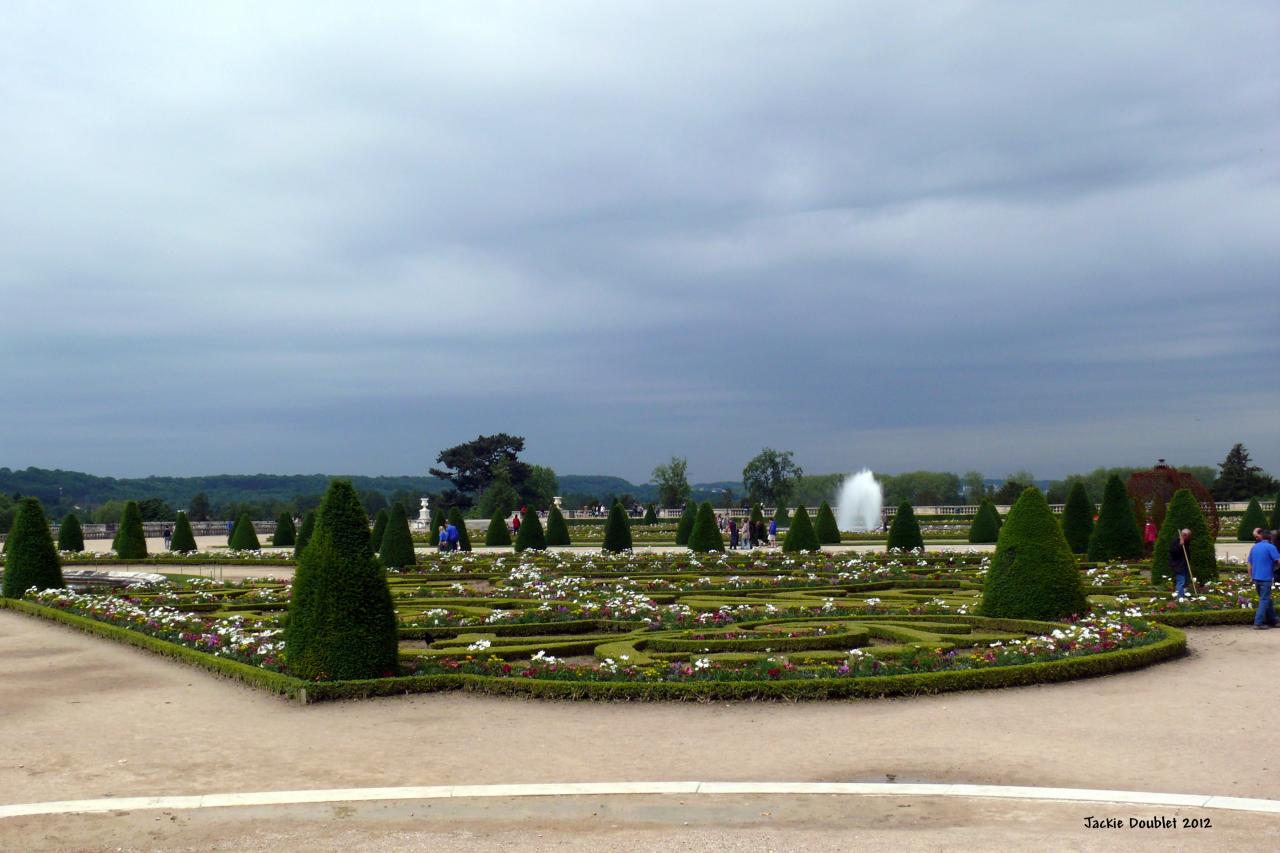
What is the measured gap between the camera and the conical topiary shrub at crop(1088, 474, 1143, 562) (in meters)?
26.0

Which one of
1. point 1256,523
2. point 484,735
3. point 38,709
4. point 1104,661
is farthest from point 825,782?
point 1256,523

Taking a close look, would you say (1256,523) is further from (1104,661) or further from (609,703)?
(609,703)

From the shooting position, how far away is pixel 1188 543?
19547mm

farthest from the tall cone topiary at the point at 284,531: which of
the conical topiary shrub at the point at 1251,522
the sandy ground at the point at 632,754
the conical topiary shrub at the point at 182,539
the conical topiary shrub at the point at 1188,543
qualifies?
the conical topiary shrub at the point at 1188,543

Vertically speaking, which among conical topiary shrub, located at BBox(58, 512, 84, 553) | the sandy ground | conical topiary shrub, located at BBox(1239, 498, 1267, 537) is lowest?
the sandy ground

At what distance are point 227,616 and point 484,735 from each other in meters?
9.26

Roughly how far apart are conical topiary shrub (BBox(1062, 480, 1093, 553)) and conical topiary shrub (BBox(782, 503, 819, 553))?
701cm

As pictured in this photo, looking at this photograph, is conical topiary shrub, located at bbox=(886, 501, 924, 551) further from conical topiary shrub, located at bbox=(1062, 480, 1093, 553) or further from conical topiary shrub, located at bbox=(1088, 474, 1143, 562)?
conical topiary shrub, located at bbox=(1088, 474, 1143, 562)

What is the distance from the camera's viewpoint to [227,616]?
17609 millimetres

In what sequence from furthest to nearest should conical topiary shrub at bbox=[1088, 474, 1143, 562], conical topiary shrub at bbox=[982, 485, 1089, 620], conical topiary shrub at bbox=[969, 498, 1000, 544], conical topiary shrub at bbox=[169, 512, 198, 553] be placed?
conical topiary shrub at bbox=[969, 498, 1000, 544] < conical topiary shrub at bbox=[169, 512, 198, 553] < conical topiary shrub at bbox=[1088, 474, 1143, 562] < conical topiary shrub at bbox=[982, 485, 1089, 620]

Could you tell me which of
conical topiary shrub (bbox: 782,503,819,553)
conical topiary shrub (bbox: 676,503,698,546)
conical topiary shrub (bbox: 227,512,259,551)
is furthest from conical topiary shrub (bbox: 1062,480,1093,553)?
conical topiary shrub (bbox: 227,512,259,551)

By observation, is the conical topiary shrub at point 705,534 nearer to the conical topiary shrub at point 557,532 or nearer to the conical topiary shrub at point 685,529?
the conical topiary shrub at point 685,529

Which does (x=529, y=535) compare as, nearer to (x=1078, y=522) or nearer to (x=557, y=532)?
(x=557, y=532)

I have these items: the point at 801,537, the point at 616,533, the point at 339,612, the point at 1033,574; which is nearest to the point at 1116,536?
the point at 801,537
